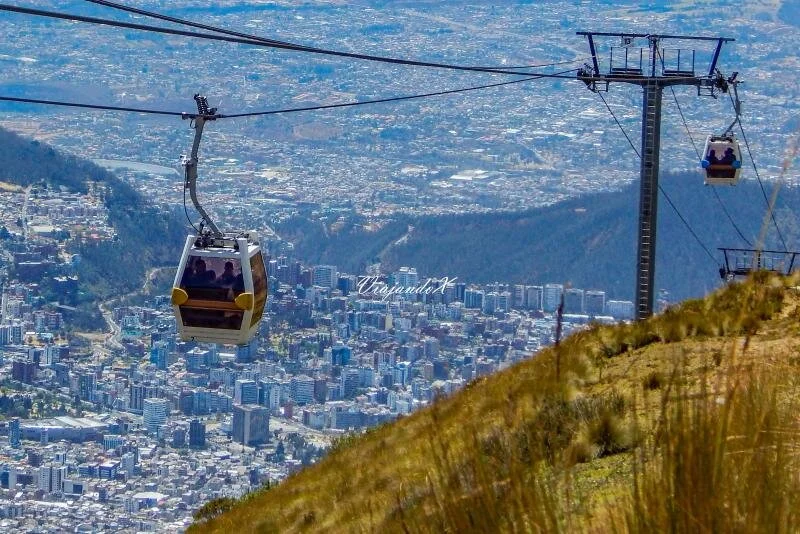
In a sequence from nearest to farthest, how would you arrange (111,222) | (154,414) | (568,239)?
1. (154,414)
2. (568,239)
3. (111,222)

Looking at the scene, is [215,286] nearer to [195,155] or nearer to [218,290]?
[218,290]

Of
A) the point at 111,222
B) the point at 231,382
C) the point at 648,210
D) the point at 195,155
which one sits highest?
the point at 195,155

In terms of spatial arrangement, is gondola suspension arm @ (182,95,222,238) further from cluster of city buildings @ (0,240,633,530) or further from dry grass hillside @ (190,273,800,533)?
cluster of city buildings @ (0,240,633,530)

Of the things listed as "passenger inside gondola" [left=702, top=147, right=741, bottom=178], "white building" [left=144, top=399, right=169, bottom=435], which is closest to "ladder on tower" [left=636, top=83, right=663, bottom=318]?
"passenger inside gondola" [left=702, top=147, right=741, bottom=178]

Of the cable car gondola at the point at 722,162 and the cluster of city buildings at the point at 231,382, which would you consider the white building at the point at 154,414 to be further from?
the cable car gondola at the point at 722,162

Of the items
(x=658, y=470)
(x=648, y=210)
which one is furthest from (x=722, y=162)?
(x=658, y=470)

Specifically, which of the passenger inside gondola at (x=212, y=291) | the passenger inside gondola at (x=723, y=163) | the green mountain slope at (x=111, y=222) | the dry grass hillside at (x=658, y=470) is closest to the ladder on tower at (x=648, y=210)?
the passenger inside gondola at (x=723, y=163)

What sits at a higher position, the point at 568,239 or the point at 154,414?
the point at 568,239

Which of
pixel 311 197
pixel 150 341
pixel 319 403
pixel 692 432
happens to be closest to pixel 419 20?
pixel 311 197
